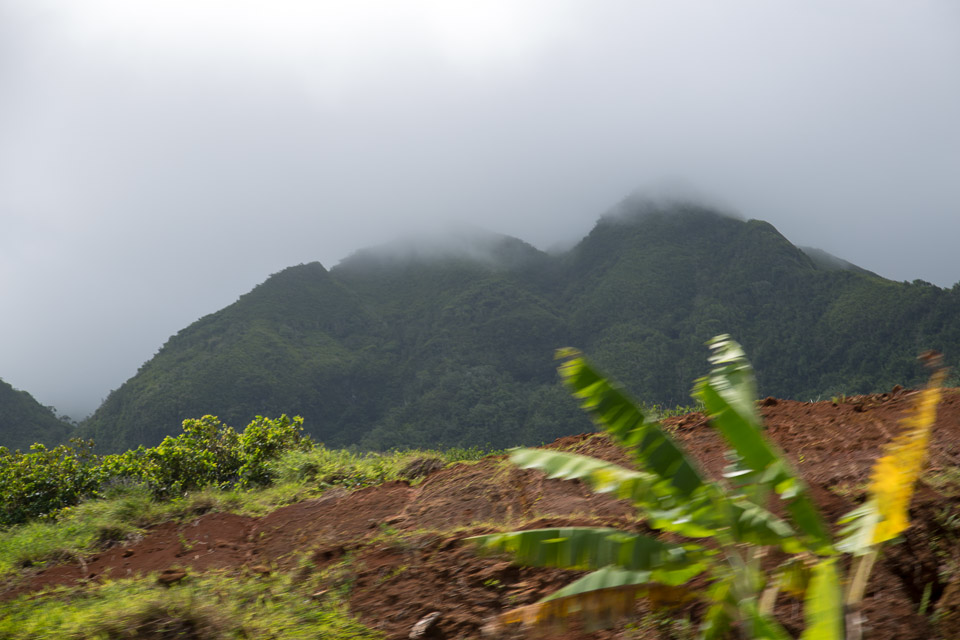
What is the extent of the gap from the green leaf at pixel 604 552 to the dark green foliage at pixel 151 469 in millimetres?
9122

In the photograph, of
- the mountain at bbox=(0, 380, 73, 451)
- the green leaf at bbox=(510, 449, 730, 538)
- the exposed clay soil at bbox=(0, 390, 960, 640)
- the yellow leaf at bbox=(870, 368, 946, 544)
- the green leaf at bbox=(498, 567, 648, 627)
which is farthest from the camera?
the mountain at bbox=(0, 380, 73, 451)

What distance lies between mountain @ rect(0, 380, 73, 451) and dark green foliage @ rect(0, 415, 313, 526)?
38.8 metres

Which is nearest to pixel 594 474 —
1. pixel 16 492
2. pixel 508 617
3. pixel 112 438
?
pixel 508 617

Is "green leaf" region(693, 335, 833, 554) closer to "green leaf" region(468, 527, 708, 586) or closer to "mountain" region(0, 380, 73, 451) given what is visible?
"green leaf" region(468, 527, 708, 586)

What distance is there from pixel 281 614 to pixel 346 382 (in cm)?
6790

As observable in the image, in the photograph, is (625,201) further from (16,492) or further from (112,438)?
(16,492)

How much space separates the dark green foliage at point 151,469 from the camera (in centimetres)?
1117

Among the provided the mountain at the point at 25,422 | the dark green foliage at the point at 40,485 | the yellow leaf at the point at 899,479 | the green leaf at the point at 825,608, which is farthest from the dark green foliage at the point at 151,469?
the mountain at the point at 25,422

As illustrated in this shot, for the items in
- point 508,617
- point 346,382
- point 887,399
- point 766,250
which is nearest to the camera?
A: point 508,617

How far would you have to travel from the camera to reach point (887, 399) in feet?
22.1

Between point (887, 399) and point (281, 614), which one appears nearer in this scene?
point (281, 614)

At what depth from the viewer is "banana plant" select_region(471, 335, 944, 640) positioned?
266cm

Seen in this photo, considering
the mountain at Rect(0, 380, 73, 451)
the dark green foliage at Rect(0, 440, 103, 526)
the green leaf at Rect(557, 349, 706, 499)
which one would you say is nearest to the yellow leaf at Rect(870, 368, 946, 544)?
the green leaf at Rect(557, 349, 706, 499)

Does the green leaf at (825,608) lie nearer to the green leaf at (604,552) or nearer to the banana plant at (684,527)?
the banana plant at (684,527)
